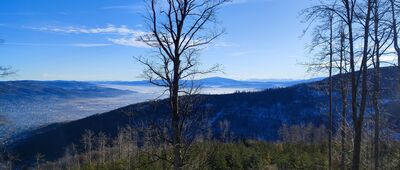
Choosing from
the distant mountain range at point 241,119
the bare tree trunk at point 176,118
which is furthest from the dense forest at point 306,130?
the distant mountain range at point 241,119

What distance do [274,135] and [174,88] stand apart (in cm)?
14441

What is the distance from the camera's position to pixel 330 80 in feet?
66.6

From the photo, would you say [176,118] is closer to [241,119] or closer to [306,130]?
[306,130]

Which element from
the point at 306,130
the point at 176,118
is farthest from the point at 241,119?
the point at 176,118

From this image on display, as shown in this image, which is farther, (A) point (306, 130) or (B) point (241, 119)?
Result: (B) point (241, 119)

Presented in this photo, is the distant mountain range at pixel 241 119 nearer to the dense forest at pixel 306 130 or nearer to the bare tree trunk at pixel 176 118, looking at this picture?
the dense forest at pixel 306 130

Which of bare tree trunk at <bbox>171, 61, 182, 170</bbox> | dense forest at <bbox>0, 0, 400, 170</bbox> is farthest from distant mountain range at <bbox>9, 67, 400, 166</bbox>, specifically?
bare tree trunk at <bbox>171, 61, 182, 170</bbox>

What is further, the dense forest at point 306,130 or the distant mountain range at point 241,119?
the distant mountain range at point 241,119

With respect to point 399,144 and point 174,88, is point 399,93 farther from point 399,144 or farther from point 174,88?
point 399,144

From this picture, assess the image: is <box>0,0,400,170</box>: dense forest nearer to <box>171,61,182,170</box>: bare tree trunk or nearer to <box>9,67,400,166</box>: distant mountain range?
<box>171,61,182,170</box>: bare tree trunk

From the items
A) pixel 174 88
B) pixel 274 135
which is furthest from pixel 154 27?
pixel 274 135

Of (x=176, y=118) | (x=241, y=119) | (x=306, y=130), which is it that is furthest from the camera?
(x=241, y=119)

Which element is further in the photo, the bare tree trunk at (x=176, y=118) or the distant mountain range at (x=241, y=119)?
the distant mountain range at (x=241, y=119)

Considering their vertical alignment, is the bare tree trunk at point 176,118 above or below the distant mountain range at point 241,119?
above
